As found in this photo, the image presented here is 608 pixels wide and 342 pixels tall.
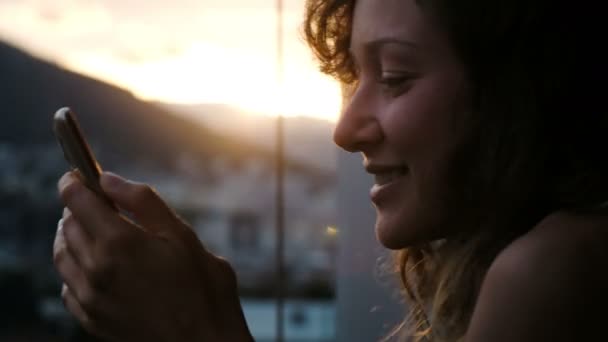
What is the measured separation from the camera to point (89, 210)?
556mm

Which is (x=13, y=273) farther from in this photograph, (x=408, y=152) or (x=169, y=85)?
(x=408, y=152)

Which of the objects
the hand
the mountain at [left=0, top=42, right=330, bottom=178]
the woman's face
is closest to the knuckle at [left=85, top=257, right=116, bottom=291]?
the hand

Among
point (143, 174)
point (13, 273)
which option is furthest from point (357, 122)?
point (13, 273)

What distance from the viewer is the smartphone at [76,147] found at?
58 cm

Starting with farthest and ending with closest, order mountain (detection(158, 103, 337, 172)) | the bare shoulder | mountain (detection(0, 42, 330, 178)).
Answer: mountain (detection(0, 42, 330, 178)) < mountain (detection(158, 103, 337, 172)) < the bare shoulder

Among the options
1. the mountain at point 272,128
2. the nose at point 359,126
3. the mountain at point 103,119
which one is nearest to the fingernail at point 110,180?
the nose at point 359,126

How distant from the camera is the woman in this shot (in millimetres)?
562

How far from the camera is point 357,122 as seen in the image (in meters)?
0.59

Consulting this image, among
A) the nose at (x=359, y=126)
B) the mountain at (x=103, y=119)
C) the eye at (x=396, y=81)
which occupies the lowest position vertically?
the mountain at (x=103, y=119)

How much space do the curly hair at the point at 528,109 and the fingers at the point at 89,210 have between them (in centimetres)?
22

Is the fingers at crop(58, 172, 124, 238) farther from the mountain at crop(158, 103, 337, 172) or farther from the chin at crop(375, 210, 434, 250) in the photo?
the mountain at crop(158, 103, 337, 172)

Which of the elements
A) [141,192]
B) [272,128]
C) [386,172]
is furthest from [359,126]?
[272,128]

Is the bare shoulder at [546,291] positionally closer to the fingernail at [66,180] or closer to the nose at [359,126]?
the nose at [359,126]

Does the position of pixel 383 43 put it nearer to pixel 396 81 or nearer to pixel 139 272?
pixel 396 81
